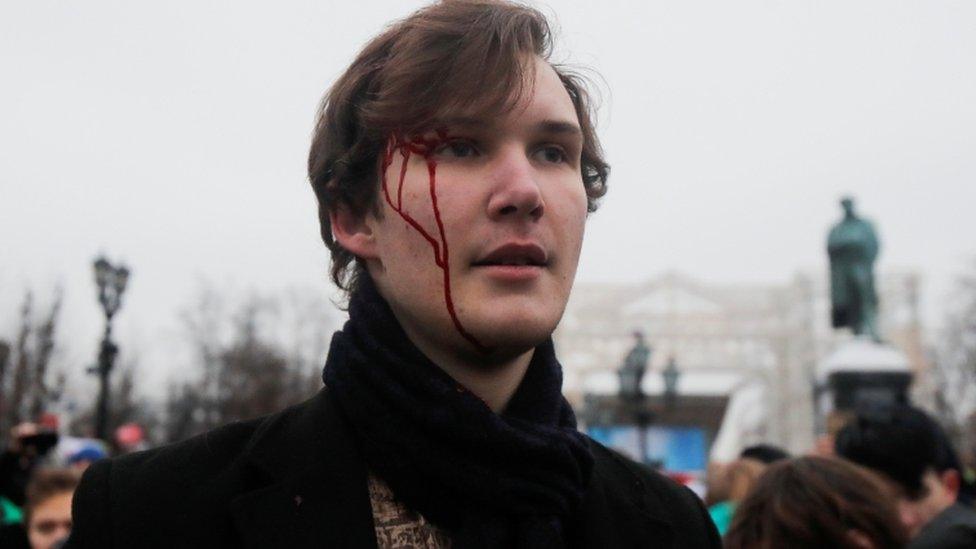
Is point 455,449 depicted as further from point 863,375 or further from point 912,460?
point 863,375

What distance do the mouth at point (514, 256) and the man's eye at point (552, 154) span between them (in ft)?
0.76

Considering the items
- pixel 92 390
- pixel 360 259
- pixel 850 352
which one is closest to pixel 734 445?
pixel 92 390

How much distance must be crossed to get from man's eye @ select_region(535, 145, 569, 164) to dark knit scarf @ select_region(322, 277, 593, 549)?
46cm

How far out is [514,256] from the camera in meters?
2.34

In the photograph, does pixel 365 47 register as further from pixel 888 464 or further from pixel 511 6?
pixel 888 464

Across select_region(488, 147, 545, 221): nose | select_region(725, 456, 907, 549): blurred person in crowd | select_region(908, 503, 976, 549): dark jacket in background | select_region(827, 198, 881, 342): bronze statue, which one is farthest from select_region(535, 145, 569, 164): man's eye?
select_region(827, 198, 881, 342): bronze statue

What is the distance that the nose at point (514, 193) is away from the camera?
233 centimetres

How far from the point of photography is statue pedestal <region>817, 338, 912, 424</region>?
1309 cm

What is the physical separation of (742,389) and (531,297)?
61.3 metres

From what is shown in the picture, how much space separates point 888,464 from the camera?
4.92 m

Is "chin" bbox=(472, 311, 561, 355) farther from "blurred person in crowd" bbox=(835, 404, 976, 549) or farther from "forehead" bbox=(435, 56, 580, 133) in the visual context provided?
"blurred person in crowd" bbox=(835, 404, 976, 549)

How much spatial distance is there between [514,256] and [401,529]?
0.57 m

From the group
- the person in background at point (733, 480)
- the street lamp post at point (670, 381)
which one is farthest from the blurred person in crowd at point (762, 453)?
the street lamp post at point (670, 381)

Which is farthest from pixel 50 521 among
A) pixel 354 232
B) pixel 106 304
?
pixel 106 304
